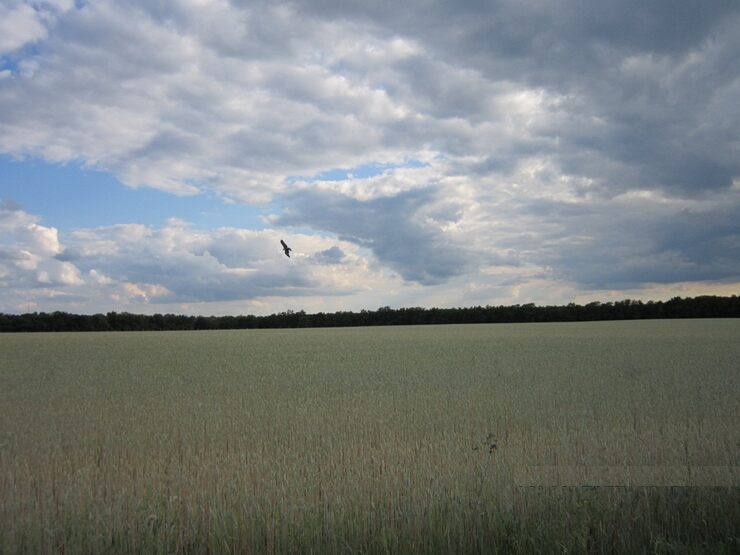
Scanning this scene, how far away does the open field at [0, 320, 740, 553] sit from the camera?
19.5 ft

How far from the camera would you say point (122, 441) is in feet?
32.5

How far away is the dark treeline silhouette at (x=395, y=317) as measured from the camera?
255ft

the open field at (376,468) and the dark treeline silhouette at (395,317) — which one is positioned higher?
the dark treeline silhouette at (395,317)

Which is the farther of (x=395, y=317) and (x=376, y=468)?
(x=395, y=317)

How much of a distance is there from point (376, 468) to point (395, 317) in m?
81.7

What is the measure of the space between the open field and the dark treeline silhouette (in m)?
67.6

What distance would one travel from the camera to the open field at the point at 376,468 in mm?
5945

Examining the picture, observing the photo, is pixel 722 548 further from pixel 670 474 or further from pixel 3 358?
pixel 3 358

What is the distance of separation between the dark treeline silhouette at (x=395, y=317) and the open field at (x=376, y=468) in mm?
67581

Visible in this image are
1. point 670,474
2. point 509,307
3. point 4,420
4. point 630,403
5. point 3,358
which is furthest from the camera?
point 509,307

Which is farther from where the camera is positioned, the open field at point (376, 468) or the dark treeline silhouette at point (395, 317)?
the dark treeline silhouette at point (395, 317)

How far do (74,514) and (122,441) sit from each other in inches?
140

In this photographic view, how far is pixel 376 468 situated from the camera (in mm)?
7703

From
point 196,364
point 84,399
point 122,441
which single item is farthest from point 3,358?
point 122,441
